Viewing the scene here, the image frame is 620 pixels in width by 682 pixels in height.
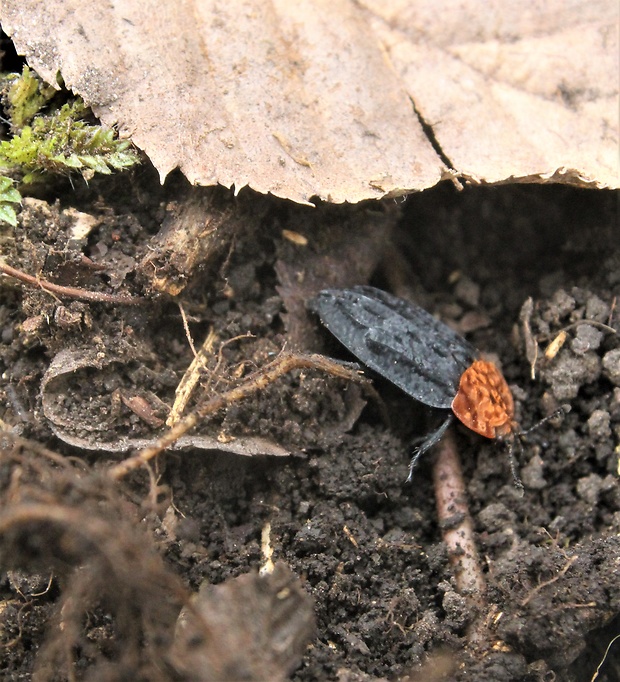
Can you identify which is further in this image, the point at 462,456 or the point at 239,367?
the point at 462,456

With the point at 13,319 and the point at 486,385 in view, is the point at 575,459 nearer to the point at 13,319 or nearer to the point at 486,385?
the point at 486,385

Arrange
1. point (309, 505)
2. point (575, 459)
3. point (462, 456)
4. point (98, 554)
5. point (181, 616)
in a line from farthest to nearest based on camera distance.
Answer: point (462, 456), point (575, 459), point (309, 505), point (181, 616), point (98, 554)

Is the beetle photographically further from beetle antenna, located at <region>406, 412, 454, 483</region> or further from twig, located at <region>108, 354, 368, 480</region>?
twig, located at <region>108, 354, 368, 480</region>

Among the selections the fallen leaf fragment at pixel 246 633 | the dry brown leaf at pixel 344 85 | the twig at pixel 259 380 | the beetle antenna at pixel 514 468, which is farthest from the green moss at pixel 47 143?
the beetle antenna at pixel 514 468

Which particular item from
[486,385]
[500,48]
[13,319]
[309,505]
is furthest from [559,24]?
[13,319]

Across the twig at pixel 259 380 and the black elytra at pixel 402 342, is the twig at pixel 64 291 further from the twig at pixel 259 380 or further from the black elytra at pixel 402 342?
the black elytra at pixel 402 342

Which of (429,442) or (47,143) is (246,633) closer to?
(429,442)
